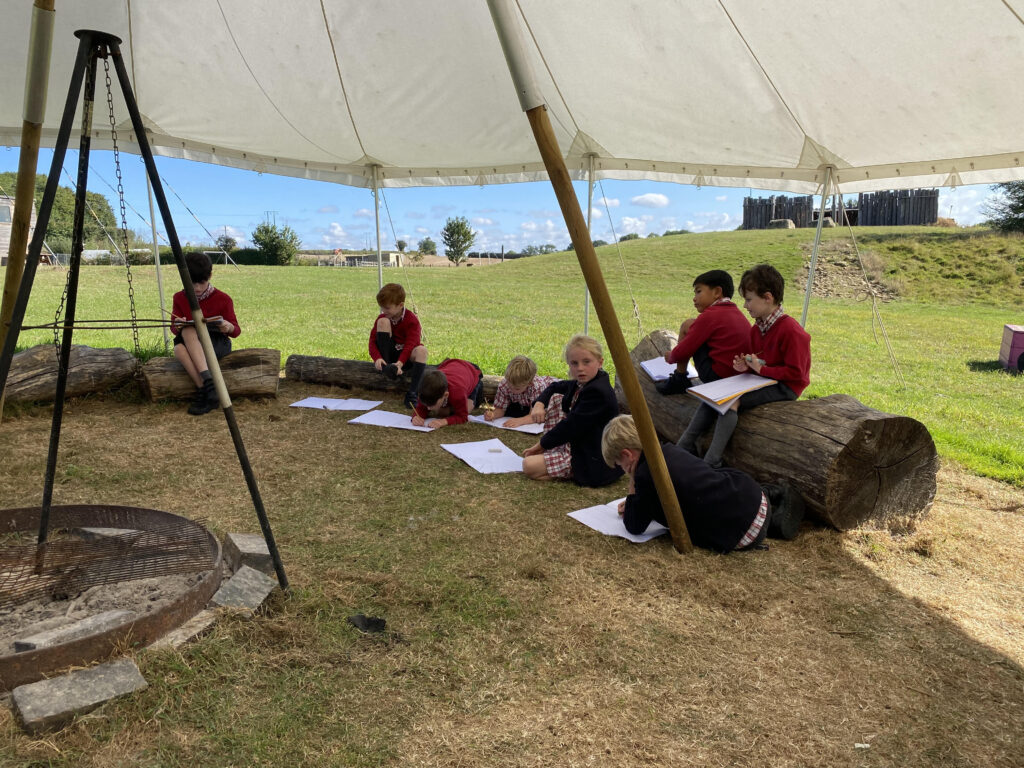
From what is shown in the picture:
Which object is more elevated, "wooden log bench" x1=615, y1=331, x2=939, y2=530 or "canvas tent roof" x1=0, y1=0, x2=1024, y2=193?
"canvas tent roof" x1=0, y1=0, x2=1024, y2=193

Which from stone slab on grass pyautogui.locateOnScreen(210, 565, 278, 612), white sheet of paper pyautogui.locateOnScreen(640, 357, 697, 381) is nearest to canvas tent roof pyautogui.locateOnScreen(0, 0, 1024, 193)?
white sheet of paper pyautogui.locateOnScreen(640, 357, 697, 381)

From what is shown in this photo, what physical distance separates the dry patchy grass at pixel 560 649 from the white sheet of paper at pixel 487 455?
46cm

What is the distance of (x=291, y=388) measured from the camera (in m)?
7.37

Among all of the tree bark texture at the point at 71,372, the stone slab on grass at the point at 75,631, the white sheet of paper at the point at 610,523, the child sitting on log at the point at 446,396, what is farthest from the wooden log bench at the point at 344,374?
the stone slab on grass at the point at 75,631

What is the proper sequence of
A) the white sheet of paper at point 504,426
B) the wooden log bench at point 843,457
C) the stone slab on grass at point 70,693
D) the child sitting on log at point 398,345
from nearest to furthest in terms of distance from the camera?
the stone slab on grass at point 70,693
the wooden log bench at point 843,457
the white sheet of paper at point 504,426
the child sitting on log at point 398,345

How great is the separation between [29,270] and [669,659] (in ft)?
8.70

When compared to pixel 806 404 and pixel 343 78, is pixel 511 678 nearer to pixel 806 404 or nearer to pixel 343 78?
pixel 806 404

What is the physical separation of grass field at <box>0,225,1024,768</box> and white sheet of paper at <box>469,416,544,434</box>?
0.14 meters

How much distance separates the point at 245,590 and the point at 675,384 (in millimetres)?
3321

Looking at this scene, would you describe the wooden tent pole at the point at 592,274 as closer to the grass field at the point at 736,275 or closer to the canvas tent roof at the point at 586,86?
the canvas tent roof at the point at 586,86

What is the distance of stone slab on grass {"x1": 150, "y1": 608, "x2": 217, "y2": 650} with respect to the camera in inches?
92.2

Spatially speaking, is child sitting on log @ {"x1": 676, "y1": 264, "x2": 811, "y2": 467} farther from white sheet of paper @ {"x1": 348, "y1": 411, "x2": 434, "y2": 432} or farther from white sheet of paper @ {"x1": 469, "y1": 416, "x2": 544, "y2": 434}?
white sheet of paper @ {"x1": 348, "y1": 411, "x2": 434, "y2": 432}

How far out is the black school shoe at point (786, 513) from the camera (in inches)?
143

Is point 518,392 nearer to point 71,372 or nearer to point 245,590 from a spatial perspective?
point 245,590
